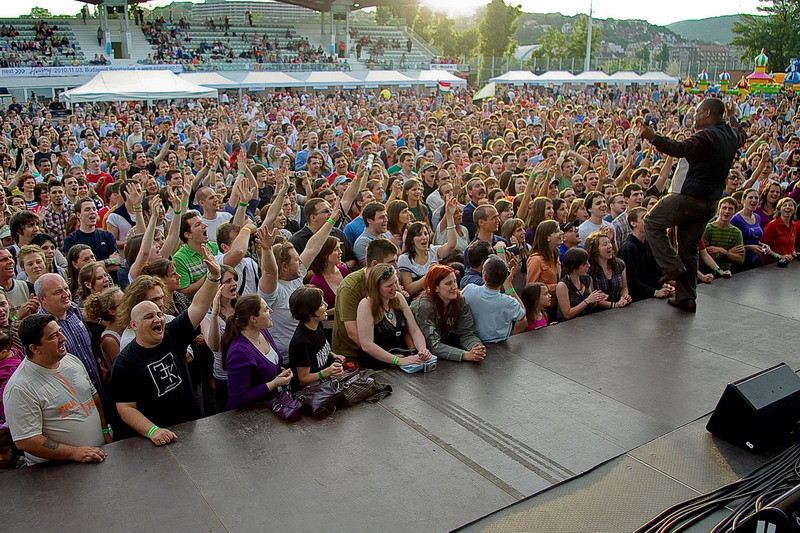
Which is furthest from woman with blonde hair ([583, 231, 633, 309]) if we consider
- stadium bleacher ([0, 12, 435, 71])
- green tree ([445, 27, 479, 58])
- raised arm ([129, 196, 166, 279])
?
green tree ([445, 27, 479, 58])

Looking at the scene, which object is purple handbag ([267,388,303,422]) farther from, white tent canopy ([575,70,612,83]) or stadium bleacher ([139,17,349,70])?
stadium bleacher ([139,17,349,70])

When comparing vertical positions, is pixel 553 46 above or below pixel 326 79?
above

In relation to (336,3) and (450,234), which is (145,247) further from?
(336,3)

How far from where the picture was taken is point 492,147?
11.9m

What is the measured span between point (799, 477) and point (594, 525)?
1.16 meters

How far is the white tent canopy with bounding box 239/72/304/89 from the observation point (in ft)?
86.4

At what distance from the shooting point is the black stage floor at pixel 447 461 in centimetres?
308

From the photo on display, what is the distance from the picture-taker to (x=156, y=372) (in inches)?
144

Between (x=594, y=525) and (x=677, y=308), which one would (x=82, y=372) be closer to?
(x=594, y=525)

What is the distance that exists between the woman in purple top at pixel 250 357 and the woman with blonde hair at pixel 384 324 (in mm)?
664

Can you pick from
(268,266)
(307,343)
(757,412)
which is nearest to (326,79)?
(268,266)

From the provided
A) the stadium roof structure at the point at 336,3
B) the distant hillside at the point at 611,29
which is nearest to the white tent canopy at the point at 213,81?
the stadium roof structure at the point at 336,3

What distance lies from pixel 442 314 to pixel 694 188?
2291 mm

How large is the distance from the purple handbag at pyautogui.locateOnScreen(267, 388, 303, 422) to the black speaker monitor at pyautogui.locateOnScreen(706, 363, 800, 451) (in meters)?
2.49
